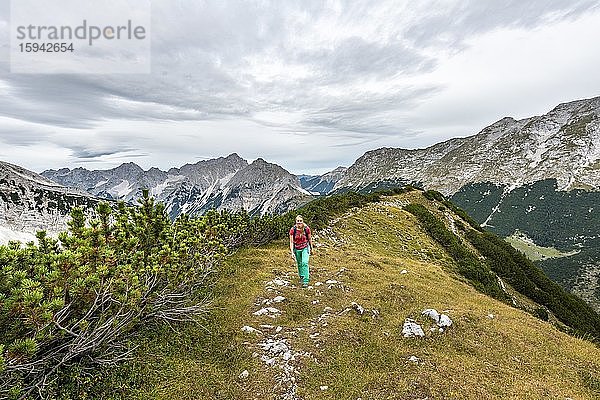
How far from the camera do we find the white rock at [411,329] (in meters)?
13.2

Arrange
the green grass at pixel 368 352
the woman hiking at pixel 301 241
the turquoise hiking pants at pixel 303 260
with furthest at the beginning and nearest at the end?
the turquoise hiking pants at pixel 303 260
the woman hiking at pixel 301 241
the green grass at pixel 368 352

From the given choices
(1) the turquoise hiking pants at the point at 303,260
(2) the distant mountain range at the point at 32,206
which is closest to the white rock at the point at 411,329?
(1) the turquoise hiking pants at the point at 303,260

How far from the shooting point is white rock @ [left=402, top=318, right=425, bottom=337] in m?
13.2

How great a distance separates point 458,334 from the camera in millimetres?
13352

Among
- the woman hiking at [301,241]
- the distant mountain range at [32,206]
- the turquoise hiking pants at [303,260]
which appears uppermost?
the woman hiking at [301,241]

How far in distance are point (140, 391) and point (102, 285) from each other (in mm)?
3306

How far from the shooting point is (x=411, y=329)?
13.4 m

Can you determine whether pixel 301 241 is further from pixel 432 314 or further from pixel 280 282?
pixel 432 314

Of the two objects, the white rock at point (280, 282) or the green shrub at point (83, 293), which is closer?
the green shrub at point (83, 293)

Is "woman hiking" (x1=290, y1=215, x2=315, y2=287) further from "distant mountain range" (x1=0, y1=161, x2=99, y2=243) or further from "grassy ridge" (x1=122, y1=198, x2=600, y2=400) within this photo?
"distant mountain range" (x1=0, y1=161, x2=99, y2=243)

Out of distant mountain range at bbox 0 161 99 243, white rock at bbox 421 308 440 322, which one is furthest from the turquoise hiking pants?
distant mountain range at bbox 0 161 99 243

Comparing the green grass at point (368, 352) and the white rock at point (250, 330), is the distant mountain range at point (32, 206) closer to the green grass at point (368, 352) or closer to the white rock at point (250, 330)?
the green grass at point (368, 352)

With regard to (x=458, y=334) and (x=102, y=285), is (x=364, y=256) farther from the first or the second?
(x=102, y=285)

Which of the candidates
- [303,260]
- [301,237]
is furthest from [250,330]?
[301,237]
